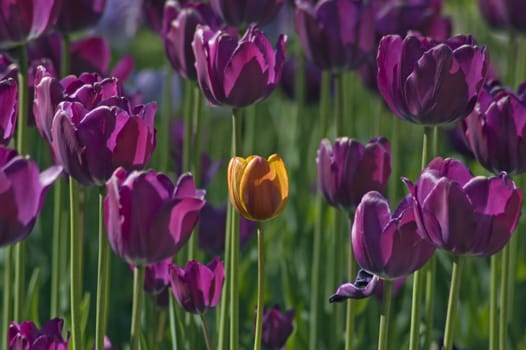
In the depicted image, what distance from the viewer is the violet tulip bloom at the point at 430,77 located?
1.35 metres

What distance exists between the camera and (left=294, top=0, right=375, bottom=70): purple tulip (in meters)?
1.79

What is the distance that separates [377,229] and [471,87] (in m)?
0.27

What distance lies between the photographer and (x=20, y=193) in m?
1.08

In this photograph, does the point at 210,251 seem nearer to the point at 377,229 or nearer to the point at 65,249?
the point at 65,249

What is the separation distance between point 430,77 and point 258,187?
298 mm

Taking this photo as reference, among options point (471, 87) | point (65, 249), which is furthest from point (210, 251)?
point (471, 87)

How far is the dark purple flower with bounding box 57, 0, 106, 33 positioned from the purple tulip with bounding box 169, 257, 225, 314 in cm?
67

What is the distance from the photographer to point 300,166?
96.9 inches

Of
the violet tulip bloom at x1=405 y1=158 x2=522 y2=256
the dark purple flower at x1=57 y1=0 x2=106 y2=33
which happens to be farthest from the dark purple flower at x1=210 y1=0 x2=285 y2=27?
the violet tulip bloom at x1=405 y1=158 x2=522 y2=256

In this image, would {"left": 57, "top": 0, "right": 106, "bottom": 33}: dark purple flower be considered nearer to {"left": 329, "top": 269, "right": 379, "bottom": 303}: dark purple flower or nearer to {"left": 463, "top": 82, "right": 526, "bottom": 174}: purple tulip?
{"left": 463, "top": 82, "right": 526, "bottom": 174}: purple tulip

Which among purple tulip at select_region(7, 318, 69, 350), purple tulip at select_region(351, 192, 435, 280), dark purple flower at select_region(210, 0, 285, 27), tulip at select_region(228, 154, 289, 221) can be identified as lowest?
purple tulip at select_region(7, 318, 69, 350)

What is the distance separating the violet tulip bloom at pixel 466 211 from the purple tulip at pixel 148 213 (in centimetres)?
24

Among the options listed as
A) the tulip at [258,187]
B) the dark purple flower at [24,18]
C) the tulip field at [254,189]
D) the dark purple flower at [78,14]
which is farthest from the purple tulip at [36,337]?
the dark purple flower at [78,14]

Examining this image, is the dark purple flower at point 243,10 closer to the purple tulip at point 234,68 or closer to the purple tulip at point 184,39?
the purple tulip at point 184,39
